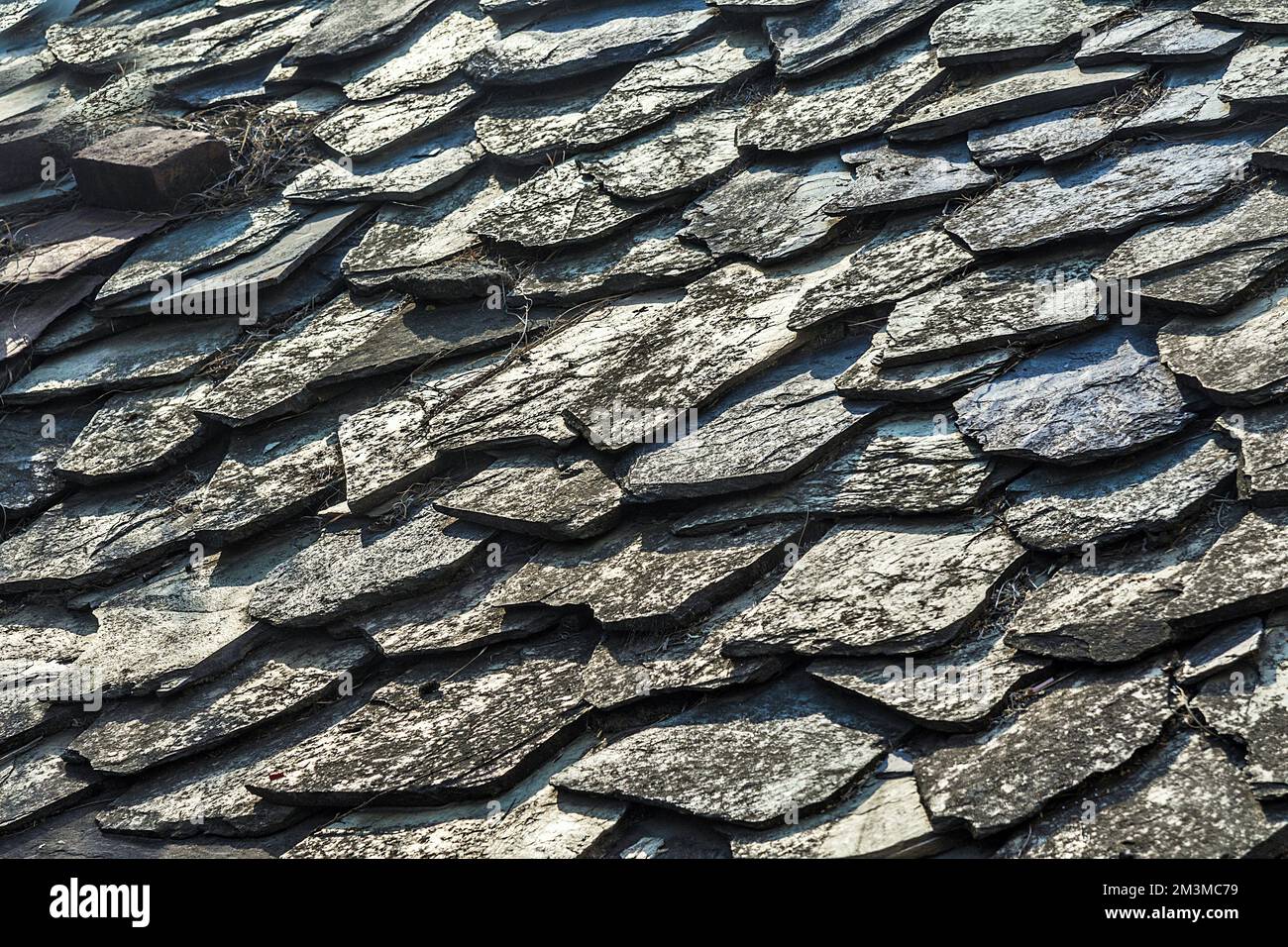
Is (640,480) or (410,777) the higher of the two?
(640,480)

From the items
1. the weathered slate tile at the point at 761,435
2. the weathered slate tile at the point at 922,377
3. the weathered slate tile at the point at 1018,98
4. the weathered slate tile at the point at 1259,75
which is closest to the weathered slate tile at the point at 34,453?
the weathered slate tile at the point at 761,435

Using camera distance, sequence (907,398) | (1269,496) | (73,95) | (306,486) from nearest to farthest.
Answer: (1269,496), (907,398), (306,486), (73,95)

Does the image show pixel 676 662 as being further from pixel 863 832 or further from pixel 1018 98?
pixel 1018 98

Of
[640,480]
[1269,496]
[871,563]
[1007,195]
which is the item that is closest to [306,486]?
[640,480]

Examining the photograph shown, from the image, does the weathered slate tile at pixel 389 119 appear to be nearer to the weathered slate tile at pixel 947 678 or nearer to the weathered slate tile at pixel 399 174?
the weathered slate tile at pixel 399 174

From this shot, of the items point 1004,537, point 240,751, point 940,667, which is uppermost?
point 1004,537

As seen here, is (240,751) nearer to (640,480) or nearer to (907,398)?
(640,480)

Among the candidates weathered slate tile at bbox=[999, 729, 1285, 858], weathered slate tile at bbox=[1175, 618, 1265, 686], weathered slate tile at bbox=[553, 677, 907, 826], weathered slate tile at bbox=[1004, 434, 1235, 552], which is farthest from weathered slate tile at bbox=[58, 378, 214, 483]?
weathered slate tile at bbox=[1175, 618, 1265, 686]

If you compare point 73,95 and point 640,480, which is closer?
point 640,480
